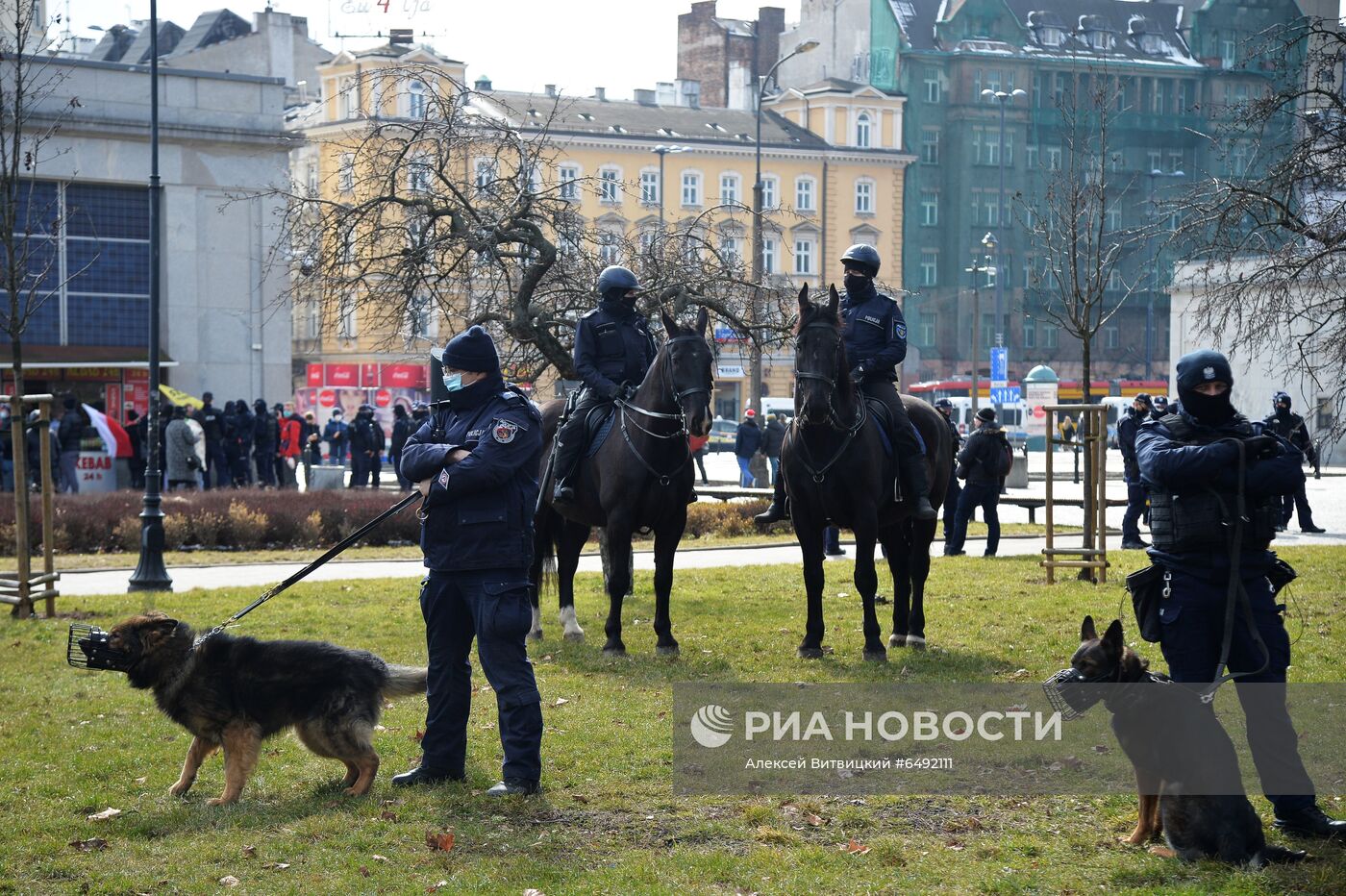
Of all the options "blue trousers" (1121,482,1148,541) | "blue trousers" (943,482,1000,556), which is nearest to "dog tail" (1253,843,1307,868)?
"blue trousers" (943,482,1000,556)

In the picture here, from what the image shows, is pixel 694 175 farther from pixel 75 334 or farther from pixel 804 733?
pixel 804 733

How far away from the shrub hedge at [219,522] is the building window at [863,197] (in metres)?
63.6

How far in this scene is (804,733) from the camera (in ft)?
29.0

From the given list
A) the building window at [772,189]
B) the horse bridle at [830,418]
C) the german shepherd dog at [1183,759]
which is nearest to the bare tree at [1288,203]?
the horse bridle at [830,418]

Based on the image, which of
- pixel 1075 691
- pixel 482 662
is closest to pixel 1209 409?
pixel 1075 691

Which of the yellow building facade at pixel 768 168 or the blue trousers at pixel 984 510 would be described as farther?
the yellow building facade at pixel 768 168

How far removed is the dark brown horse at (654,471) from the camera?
38.0 ft

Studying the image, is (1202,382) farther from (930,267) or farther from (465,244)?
(930,267)

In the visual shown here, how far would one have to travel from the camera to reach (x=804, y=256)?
82188 mm

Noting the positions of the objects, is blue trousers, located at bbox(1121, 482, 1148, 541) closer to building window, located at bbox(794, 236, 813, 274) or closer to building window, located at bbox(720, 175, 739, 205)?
building window, located at bbox(720, 175, 739, 205)

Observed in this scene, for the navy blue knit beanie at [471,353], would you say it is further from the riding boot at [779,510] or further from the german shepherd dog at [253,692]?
the riding boot at [779,510]

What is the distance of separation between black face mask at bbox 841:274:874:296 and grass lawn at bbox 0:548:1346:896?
2810mm

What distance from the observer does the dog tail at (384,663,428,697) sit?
7.87 metres

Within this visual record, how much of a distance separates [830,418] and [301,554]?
1233cm
